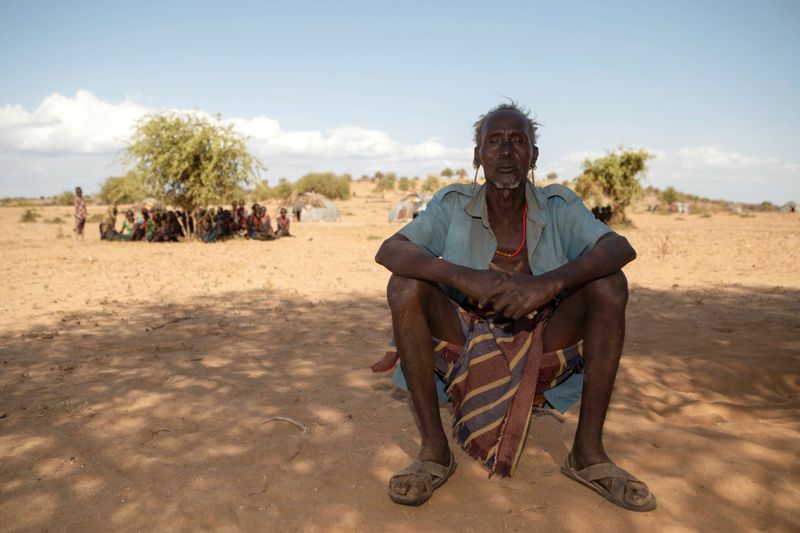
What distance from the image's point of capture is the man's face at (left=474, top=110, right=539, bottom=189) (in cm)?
260

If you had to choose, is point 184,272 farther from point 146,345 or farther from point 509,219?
point 509,219

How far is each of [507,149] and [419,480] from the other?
1493 millimetres

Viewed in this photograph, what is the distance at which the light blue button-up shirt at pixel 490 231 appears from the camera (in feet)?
8.29

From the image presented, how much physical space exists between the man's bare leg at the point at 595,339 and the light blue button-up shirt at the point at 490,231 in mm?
260

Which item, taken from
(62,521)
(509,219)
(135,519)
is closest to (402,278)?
(509,219)

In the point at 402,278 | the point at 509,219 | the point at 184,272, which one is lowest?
the point at 184,272

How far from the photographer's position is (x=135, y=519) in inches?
80.7

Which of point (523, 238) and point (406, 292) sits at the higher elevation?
point (523, 238)

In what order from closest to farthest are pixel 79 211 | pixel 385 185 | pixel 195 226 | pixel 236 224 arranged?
pixel 79 211
pixel 195 226
pixel 236 224
pixel 385 185

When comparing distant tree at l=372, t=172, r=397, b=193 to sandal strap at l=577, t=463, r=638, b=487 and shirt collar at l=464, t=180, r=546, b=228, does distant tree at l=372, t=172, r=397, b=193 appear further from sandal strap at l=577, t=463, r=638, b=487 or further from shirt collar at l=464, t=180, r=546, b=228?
sandal strap at l=577, t=463, r=638, b=487

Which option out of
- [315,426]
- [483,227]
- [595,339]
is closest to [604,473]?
[595,339]

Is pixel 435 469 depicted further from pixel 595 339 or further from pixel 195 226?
pixel 195 226

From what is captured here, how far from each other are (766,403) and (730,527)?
1.76 m

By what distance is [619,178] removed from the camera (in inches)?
942
